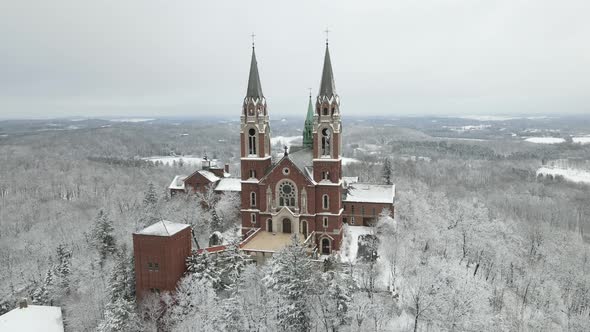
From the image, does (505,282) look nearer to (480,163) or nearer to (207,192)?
→ (207,192)

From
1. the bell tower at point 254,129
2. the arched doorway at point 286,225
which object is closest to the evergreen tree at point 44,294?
the bell tower at point 254,129

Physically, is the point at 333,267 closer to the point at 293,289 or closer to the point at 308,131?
the point at 293,289

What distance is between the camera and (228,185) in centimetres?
5859

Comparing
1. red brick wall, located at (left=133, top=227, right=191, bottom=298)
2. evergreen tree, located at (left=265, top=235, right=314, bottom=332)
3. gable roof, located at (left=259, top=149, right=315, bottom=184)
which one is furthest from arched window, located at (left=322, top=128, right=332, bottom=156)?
red brick wall, located at (left=133, top=227, right=191, bottom=298)

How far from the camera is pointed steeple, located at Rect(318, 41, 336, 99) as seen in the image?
41688 millimetres

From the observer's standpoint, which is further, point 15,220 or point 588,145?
point 588,145

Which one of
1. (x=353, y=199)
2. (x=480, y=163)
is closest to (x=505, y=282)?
(x=353, y=199)

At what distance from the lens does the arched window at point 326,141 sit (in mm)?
42094

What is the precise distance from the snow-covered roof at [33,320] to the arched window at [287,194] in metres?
21.5

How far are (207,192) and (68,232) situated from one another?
837 inches

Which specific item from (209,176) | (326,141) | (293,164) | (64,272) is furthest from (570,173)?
(64,272)

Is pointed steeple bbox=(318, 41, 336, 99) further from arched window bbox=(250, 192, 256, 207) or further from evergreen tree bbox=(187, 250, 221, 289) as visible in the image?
evergreen tree bbox=(187, 250, 221, 289)

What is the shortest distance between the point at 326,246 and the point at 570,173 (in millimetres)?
100158

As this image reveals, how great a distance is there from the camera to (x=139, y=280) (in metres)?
34.7
